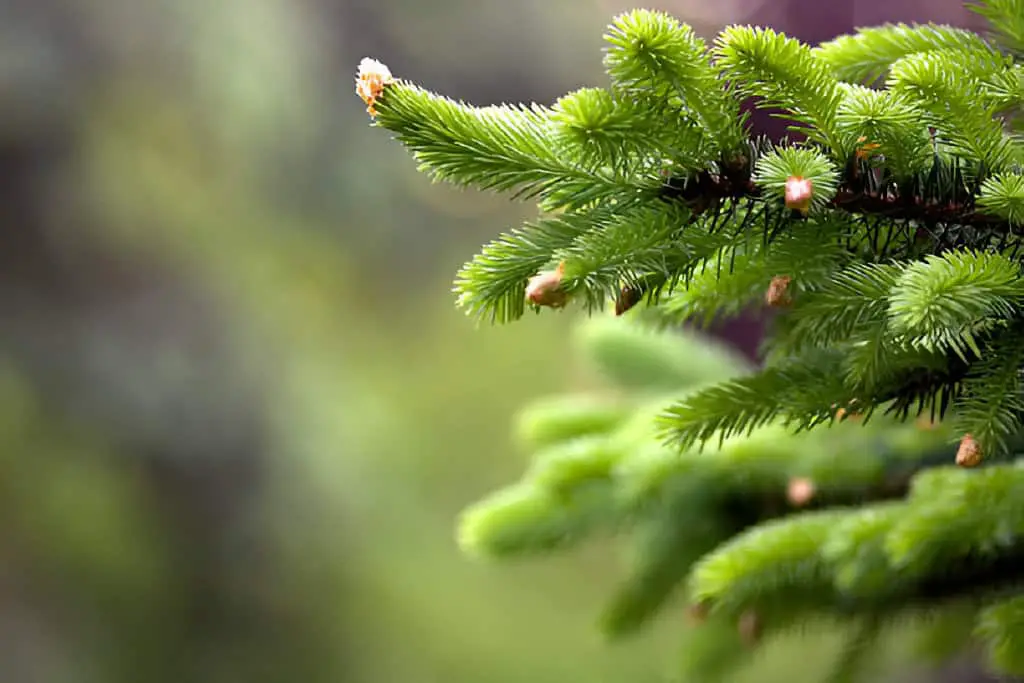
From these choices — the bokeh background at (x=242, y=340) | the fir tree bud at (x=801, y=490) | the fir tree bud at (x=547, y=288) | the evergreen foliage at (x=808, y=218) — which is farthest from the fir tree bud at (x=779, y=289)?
the bokeh background at (x=242, y=340)

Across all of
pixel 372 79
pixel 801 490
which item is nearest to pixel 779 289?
pixel 372 79

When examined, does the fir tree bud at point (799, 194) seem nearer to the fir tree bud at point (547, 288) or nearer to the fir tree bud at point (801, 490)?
the fir tree bud at point (547, 288)

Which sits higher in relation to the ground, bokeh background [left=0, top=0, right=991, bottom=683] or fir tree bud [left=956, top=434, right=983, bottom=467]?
bokeh background [left=0, top=0, right=991, bottom=683]

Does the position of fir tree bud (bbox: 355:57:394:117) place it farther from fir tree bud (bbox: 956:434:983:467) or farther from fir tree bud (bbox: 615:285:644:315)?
fir tree bud (bbox: 956:434:983:467)

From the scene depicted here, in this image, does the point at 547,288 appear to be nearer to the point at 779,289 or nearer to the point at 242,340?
the point at 779,289

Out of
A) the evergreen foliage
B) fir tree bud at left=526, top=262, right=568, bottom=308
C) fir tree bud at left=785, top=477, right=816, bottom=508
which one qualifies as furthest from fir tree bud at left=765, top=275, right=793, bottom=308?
fir tree bud at left=785, top=477, right=816, bottom=508
